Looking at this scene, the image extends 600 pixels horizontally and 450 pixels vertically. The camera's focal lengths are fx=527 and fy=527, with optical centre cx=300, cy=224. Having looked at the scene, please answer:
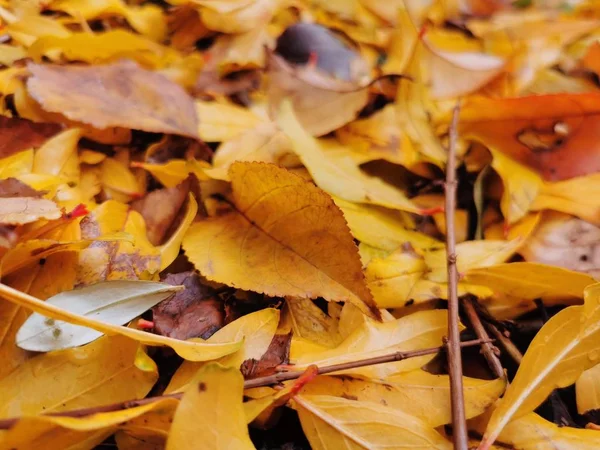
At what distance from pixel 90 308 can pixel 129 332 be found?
0.11 ft

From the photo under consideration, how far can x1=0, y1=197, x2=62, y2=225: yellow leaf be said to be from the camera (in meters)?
0.30

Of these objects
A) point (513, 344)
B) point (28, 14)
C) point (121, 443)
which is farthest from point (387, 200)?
point (28, 14)

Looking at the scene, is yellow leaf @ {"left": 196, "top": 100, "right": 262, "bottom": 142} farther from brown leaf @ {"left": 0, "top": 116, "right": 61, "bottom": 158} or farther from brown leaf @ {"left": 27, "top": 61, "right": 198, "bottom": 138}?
brown leaf @ {"left": 0, "top": 116, "right": 61, "bottom": 158}

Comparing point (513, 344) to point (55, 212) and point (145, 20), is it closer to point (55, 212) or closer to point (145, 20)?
point (55, 212)

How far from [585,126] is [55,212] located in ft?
1.43

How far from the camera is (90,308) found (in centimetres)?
30

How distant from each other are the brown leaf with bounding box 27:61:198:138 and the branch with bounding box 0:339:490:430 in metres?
0.22

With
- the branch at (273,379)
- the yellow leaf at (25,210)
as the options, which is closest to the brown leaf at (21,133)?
the yellow leaf at (25,210)

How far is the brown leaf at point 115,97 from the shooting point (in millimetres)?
408

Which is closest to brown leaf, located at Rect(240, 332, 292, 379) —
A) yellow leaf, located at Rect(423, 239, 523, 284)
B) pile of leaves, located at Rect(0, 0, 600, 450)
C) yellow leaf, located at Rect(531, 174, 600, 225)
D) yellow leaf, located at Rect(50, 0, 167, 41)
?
pile of leaves, located at Rect(0, 0, 600, 450)

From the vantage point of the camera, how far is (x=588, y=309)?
1.01 ft

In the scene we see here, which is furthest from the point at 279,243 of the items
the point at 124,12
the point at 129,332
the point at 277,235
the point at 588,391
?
the point at 124,12

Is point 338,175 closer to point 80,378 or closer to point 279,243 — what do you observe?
point 279,243

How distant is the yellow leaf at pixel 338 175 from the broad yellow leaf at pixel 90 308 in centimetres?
15
